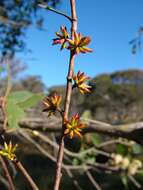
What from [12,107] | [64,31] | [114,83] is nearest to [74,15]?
[64,31]

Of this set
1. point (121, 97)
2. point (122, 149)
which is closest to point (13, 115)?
point (122, 149)

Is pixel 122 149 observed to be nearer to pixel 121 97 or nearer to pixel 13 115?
pixel 13 115

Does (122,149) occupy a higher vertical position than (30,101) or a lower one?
lower

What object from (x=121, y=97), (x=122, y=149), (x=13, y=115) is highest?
(x=121, y=97)

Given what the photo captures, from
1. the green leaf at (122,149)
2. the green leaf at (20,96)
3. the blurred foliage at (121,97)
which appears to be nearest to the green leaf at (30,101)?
the green leaf at (20,96)

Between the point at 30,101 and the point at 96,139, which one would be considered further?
the point at 96,139

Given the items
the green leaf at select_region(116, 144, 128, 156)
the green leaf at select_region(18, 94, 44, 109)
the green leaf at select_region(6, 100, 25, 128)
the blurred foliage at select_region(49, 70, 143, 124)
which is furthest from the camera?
the blurred foliage at select_region(49, 70, 143, 124)

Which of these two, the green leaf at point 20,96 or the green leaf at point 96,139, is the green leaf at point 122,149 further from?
the green leaf at point 20,96

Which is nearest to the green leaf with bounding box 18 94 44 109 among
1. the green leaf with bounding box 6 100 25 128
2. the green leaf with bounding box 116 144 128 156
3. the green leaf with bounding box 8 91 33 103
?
the green leaf with bounding box 8 91 33 103

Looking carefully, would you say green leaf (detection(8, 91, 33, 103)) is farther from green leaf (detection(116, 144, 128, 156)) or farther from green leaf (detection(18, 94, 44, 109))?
green leaf (detection(116, 144, 128, 156))
